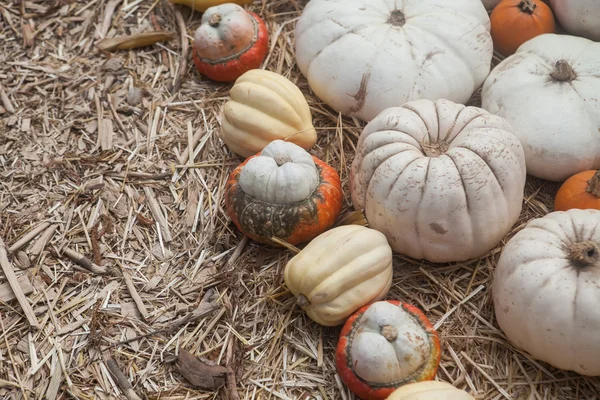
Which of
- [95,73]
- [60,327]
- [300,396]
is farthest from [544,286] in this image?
[95,73]

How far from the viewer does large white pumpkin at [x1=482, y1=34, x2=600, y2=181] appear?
2982mm

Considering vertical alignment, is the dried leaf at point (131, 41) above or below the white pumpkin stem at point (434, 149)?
below

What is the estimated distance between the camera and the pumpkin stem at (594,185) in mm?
2795

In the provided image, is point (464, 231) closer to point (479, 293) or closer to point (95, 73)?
point (479, 293)

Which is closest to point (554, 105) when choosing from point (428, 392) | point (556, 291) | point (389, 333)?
point (556, 291)

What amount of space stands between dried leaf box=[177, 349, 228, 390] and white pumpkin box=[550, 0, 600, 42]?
2.50 metres

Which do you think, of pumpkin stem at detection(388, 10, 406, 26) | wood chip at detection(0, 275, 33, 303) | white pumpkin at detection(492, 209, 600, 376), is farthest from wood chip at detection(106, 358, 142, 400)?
pumpkin stem at detection(388, 10, 406, 26)

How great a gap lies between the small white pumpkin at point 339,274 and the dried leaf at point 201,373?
1.40 ft

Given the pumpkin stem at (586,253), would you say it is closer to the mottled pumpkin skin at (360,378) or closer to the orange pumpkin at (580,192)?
the orange pumpkin at (580,192)

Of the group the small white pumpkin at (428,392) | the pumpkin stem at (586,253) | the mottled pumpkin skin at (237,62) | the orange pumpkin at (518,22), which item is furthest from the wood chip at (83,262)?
the orange pumpkin at (518,22)

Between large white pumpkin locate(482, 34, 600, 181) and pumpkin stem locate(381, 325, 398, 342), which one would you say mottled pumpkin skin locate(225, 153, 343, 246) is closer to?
pumpkin stem locate(381, 325, 398, 342)

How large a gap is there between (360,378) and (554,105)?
1.55 meters

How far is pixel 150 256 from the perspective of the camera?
9.86 feet

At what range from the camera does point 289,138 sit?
3217 mm
